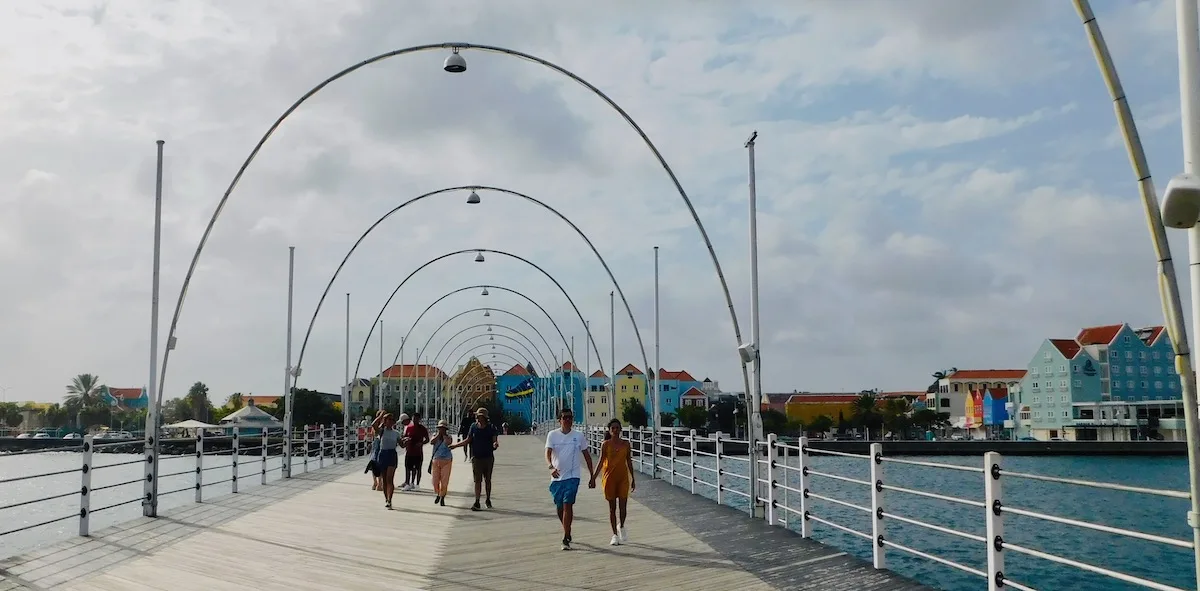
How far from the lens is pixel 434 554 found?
1167 centimetres

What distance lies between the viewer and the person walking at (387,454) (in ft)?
59.3

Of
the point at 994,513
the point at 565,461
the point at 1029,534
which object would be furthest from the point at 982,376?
the point at 994,513

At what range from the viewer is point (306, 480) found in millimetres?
25312

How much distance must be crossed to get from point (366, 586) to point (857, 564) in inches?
187

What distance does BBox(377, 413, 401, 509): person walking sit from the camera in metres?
18.1

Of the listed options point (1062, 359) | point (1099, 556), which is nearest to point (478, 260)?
point (1099, 556)

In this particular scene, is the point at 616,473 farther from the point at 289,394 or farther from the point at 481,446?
the point at 289,394

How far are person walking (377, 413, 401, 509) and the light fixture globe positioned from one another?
6.43m

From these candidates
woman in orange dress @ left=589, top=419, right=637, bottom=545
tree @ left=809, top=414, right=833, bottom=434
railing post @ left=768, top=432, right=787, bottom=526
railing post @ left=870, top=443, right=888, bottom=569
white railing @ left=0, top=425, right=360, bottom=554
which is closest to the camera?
railing post @ left=870, top=443, right=888, bottom=569

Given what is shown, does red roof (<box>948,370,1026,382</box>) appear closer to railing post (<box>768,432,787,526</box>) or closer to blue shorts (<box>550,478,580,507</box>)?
railing post (<box>768,432,787,526</box>)

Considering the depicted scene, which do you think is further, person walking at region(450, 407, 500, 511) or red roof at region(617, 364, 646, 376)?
red roof at region(617, 364, 646, 376)

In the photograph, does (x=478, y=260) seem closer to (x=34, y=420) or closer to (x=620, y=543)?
(x=620, y=543)

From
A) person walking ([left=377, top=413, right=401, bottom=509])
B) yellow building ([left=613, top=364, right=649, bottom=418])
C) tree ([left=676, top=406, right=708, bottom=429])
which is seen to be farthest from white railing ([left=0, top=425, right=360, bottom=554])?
yellow building ([left=613, top=364, right=649, bottom=418])

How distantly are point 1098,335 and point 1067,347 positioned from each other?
17.2ft
